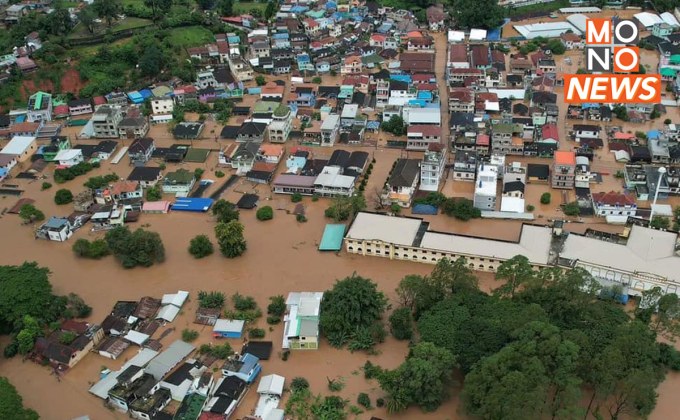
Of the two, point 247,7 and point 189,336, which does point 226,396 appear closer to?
point 189,336

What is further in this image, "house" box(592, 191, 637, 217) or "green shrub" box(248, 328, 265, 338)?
"house" box(592, 191, 637, 217)

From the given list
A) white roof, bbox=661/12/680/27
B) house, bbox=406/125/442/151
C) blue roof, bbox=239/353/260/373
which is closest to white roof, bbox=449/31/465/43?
white roof, bbox=661/12/680/27

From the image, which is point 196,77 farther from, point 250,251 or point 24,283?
point 24,283

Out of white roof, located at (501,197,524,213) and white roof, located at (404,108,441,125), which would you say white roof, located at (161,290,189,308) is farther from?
white roof, located at (404,108,441,125)

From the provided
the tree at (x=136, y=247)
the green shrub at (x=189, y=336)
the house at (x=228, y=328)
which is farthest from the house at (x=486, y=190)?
the tree at (x=136, y=247)

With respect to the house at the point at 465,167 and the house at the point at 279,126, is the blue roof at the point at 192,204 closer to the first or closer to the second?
the house at the point at 279,126

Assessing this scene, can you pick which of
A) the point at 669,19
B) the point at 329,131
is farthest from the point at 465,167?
the point at 669,19
